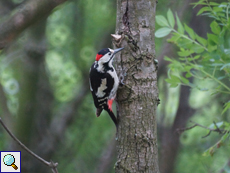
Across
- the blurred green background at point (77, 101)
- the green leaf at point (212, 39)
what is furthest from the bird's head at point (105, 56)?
the blurred green background at point (77, 101)

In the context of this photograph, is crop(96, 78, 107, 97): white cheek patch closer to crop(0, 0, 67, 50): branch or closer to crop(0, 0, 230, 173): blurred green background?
crop(0, 0, 67, 50): branch

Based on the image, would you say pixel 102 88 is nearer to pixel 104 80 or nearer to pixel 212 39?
pixel 104 80

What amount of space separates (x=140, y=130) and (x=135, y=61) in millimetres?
493

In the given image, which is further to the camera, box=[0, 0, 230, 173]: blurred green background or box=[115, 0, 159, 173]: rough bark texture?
box=[0, 0, 230, 173]: blurred green background

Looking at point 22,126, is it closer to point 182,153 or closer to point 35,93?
point 35,93

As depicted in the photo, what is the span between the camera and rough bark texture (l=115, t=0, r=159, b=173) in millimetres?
1924

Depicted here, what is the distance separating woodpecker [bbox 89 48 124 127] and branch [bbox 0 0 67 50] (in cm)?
86

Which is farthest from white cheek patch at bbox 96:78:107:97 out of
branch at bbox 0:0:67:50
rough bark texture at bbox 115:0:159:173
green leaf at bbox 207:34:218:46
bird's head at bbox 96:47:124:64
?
branch at bbox 0:0:67:50

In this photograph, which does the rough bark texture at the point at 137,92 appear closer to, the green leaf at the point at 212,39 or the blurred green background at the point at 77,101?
the green leaf at the point at 212,39

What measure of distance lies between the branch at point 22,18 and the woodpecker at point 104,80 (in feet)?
2.82

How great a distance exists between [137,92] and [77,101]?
2799mm

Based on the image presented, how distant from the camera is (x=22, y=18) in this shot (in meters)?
1.31

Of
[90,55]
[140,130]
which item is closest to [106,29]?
[90,55]

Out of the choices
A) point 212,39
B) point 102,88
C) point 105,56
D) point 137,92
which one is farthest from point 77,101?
point 212,39
